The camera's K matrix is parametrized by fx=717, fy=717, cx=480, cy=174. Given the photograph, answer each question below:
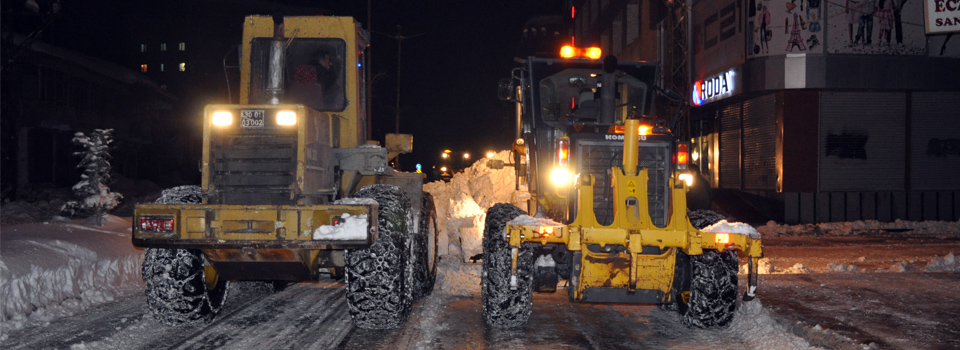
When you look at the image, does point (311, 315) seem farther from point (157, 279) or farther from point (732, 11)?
point (732, 11)

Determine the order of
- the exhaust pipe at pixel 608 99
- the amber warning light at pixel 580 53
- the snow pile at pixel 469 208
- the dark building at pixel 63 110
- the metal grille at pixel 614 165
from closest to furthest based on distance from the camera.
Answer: the metal grille at pixel 614 165, the exhaust pipe at pixel 608 99, the amber warning light at pixel 580 53, the snow pile at pixel 469 208, the dark building at pixel 63 110

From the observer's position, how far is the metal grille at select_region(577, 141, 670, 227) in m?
7.31

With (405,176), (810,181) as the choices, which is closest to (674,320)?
(405,176)

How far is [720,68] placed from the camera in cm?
2609

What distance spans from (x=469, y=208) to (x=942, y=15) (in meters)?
10.9

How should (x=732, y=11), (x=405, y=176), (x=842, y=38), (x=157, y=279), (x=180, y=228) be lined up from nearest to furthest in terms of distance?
(x=180, y=228), (x=157, y=279), (x=405, y=176), (x=842, y=38), (x=732, y=11)

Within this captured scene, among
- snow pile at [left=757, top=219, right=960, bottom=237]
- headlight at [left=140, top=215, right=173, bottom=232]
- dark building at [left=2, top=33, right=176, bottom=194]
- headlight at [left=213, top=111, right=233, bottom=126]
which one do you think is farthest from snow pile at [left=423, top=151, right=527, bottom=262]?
dark building at [left=2, top=33, right=176, bottom=194]

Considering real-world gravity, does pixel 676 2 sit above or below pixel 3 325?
above

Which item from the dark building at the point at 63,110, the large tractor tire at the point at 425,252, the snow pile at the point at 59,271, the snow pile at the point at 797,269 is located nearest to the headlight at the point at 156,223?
the snow pile at the point at 59,271

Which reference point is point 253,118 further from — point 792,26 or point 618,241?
point 792,26

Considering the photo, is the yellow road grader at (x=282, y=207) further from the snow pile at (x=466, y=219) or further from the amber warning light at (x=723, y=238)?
the amber warning light at (x=723, y=238)

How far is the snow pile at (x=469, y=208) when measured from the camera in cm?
1287

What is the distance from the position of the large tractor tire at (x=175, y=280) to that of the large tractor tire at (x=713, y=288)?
15.9 ft

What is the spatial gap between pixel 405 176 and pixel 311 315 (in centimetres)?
200
